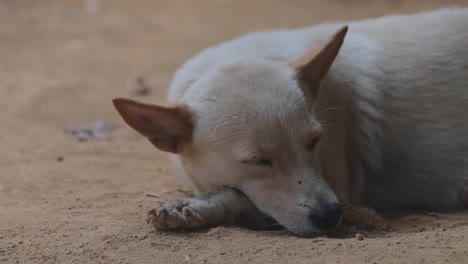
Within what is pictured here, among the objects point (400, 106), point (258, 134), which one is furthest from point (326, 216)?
point (400, 106)

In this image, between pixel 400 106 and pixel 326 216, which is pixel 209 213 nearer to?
pixel 326 216

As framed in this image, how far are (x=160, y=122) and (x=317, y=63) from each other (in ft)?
3.56

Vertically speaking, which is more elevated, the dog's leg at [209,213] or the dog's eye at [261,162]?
the dog's eye at [261,162]

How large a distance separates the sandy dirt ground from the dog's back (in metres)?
0.31

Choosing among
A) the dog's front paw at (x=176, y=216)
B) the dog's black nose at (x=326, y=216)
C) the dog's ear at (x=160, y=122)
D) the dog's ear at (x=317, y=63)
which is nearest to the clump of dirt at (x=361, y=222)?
the dog's black nose at (x=326, y=216)

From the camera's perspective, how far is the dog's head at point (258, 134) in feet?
14.1

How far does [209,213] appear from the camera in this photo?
4324 millimetres

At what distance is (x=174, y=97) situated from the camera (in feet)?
16.9

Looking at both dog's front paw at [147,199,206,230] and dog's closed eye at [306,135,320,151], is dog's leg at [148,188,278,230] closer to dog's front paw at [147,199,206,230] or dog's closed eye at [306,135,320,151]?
dog's front paw at [147,199,206,230]

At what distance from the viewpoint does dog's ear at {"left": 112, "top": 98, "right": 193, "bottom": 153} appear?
437 centimetres

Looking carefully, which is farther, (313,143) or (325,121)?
(325,121)

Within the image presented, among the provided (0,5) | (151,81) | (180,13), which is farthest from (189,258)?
(0,5)

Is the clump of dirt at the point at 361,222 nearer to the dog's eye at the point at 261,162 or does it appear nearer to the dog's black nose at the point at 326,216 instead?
the dog's black nose at the point at 326,216

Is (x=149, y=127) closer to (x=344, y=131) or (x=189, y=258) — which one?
(x=189, y=258)
